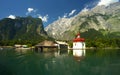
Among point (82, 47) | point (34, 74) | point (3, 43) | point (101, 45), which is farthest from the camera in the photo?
point (3, 43)

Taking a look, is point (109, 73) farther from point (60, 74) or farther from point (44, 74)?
point (44, 74)

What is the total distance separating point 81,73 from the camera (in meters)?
27.6

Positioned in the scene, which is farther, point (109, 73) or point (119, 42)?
point (119, 42)

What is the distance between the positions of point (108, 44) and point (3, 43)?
3616 inches

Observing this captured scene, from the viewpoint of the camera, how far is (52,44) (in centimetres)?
10812

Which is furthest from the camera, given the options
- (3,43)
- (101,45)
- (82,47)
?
(3,43)

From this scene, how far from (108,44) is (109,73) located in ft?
330

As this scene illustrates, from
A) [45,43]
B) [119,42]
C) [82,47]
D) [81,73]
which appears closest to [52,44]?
[45,43]

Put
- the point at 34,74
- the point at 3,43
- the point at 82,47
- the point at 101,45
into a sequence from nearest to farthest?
the point at 34,74, the point at 82,47, the point at 101,45, the point at 3,43

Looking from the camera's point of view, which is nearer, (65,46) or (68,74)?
(68,74)

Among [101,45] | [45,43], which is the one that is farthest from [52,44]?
[101,45]

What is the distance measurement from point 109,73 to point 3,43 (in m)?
165

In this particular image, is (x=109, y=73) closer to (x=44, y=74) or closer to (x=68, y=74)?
(x=68, y=74)

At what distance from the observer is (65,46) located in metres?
121
